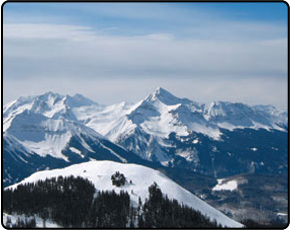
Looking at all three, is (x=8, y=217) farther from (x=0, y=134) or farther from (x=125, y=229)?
(x=0, y=134)

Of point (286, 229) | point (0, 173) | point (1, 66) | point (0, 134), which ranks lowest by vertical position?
point (286, 229)

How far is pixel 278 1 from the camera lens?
318 ft

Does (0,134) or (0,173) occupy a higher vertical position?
(0,134)

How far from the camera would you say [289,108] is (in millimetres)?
95250

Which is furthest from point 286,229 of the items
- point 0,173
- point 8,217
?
point 8,217

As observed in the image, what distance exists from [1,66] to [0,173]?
61.2ft

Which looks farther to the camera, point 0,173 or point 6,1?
point 0,173

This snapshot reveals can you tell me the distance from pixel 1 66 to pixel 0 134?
13.5 m

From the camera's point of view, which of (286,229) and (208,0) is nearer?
(286,229)

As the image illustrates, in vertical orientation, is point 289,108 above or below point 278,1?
below

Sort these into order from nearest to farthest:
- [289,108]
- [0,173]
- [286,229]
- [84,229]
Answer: [286,229], [289,108], [0,173], [84,229]

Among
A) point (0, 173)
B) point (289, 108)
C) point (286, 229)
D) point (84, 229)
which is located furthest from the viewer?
point (84, 229)

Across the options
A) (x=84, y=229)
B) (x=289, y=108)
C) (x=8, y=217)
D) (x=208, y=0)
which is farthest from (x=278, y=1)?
(x=8, y=217)

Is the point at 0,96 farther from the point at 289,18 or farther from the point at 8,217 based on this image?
the point at 8,217
